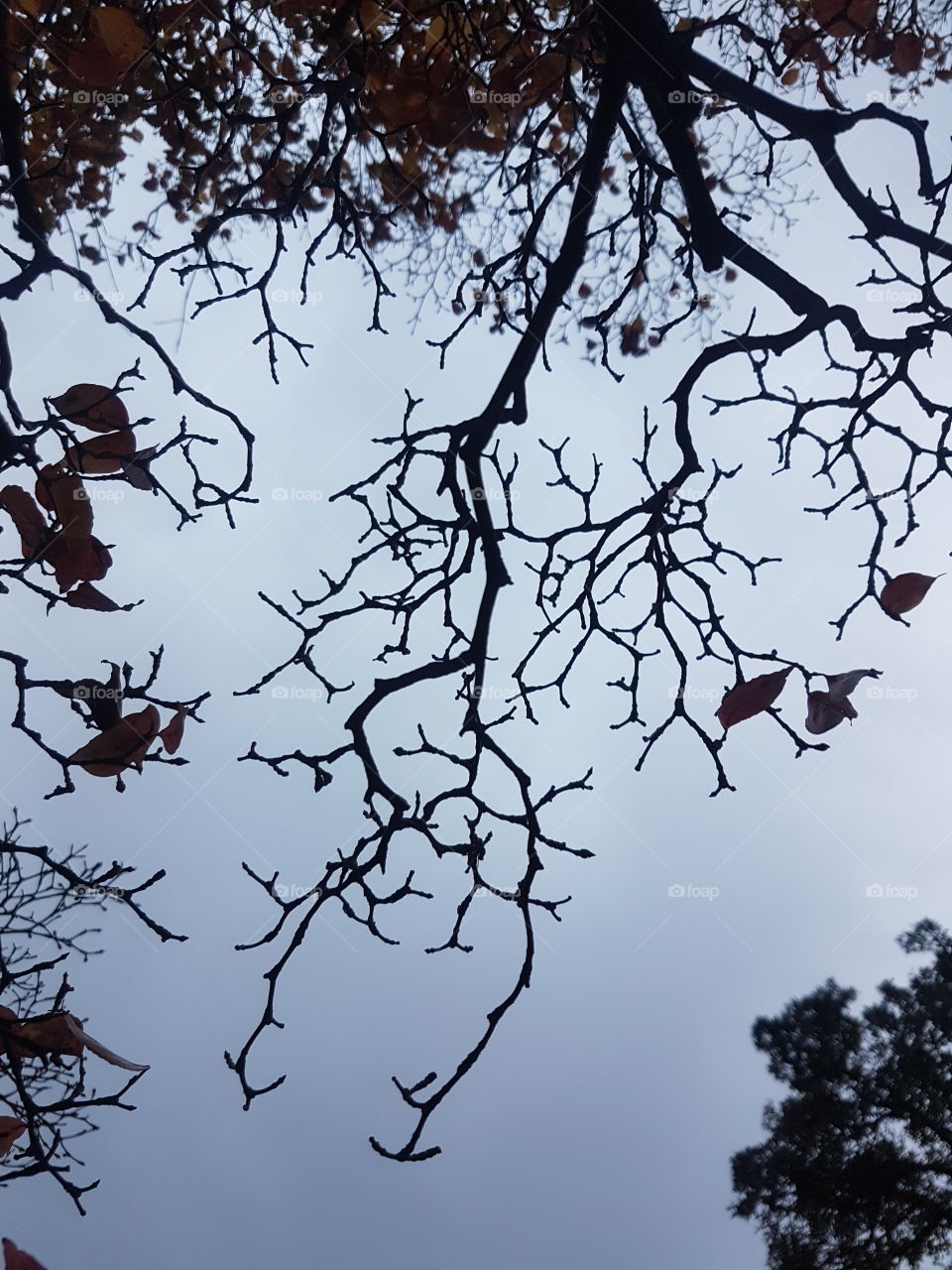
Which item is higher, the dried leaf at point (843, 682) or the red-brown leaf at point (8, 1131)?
the dried leaf at point (843, 682)

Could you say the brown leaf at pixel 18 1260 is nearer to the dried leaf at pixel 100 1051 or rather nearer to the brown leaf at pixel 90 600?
the dried leaf at pixel 100 1051

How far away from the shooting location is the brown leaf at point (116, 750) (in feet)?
6.55

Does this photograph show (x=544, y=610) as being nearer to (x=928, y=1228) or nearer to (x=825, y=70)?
(x=825, y=70)

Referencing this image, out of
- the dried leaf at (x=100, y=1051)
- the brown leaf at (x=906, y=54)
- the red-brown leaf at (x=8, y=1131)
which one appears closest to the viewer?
the dried leaf at (x=100, y=1051)

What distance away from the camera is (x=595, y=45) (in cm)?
283

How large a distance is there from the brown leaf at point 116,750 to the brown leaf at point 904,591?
1.81m

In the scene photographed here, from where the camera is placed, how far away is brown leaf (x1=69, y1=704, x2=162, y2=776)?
200cm

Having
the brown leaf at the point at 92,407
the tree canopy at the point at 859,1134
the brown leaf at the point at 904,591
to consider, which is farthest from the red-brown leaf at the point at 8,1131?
the tree canopy at the point at 859,1134

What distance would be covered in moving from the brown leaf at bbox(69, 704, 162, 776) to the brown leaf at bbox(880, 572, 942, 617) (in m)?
1.81

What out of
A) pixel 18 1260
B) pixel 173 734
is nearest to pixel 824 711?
pixel 173 734

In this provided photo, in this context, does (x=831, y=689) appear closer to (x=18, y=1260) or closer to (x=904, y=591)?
(x=904, y=591)

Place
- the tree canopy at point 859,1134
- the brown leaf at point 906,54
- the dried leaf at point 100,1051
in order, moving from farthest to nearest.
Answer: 1. the tree canopy at point 859,1134
2. the brown leaf at point 906,54
3. the dried leaf at point 100,1051

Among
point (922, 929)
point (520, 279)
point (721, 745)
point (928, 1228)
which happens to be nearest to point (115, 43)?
point (520, 279)

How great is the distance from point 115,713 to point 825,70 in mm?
3713
